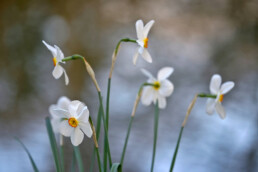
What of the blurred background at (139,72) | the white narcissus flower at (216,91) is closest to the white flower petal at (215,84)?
the white narcissus flower at (216,91)

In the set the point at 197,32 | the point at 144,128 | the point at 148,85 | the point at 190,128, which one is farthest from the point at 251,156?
the point at 148,85

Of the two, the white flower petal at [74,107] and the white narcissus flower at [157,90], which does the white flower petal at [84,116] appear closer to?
the white flower petal at [74,107]

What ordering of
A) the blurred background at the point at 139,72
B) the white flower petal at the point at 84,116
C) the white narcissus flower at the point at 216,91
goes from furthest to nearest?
the blurred background at the point at 139,72 < the white narcissus flower at the point at 216,91 < the white flower petal at the point at 84,116

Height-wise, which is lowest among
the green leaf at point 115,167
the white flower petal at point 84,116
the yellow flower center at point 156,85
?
the green leaf at point 115,167

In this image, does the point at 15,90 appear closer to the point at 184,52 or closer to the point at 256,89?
the point at 184,52

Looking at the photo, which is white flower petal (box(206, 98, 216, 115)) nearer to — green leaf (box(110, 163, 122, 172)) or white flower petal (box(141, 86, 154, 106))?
white flower petal (box(141, 86, 154, 106))

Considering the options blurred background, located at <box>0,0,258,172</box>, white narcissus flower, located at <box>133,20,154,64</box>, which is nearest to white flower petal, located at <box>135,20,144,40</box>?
white narcissus flower, located at <box>133,20,154,64</box>
